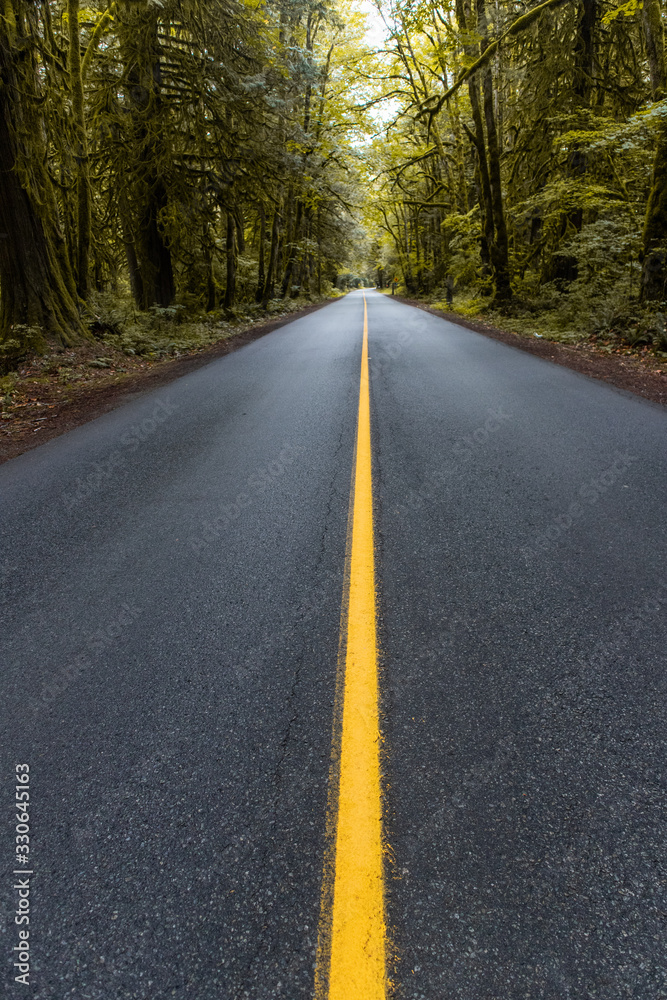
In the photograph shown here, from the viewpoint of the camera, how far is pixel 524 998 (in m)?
1.13

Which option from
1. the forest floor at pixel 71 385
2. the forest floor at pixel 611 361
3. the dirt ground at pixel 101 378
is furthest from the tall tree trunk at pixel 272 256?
the forest floor at pixel 611 361

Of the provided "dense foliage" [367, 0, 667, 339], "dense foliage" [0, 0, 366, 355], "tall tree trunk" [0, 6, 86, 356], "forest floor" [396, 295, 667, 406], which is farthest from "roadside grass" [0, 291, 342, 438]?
"dense foliage" [367, 0, 667, 339]

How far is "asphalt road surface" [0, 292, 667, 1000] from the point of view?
124cm

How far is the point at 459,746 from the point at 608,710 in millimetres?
634

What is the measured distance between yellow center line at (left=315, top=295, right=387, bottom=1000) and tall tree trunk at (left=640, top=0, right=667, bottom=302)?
10017 mm

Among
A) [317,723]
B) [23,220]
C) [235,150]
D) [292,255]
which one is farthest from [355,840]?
[292,255]

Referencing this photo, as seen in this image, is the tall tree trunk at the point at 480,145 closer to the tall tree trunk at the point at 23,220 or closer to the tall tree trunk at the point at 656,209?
the tall tree trunk at the point at 656,209

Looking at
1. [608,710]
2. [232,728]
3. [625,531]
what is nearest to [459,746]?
[608,710]

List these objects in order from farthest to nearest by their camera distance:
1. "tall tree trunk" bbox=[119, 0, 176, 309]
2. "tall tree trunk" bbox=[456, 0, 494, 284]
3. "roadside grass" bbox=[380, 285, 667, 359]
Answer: "tall tree trunk" bbox=[456, 0, 494, 284] < "tall tree trunk" bbox=[119, 0, 176, 309] < "roadside grass" bbox=[380, 285, 667, 359]

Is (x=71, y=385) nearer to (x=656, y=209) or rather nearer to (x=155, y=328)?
(x=155, y=328)

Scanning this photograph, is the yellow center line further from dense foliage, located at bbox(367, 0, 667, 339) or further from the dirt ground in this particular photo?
dense foliage, located at bbox(367, 0, 667, 339)

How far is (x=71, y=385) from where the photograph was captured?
26.7 ft

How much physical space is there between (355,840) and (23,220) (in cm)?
1100

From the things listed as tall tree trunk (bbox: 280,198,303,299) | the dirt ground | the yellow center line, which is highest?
tall tree trunk (bbox: 280,198,303,299)
